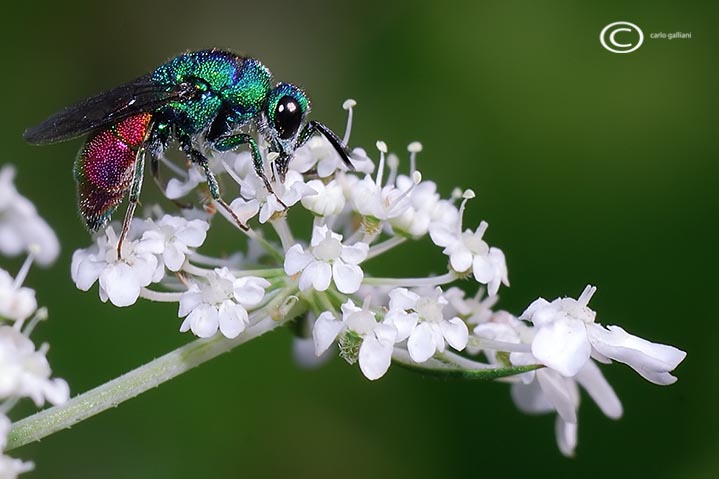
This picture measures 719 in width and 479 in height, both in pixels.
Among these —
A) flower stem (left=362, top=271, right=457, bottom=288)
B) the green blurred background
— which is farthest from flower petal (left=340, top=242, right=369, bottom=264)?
the green blurred background

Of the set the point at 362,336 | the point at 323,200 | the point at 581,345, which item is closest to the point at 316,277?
the point at 362,336

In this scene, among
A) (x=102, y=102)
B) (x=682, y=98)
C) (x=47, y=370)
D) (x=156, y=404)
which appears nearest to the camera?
(x=47, y=370)

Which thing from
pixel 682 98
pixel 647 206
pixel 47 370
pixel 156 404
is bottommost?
pixel 156 404

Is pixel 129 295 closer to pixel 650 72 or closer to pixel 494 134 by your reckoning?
pixel 494 134

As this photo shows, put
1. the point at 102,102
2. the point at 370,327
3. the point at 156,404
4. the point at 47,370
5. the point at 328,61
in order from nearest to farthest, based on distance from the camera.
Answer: the point at 47,370, the point at 370,327, the point at 102,102, the point at 156,404, the point at 328,61

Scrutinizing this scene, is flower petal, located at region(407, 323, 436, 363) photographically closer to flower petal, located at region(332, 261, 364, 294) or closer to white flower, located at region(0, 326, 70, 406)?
flower petal, located at region(332, 261, 364, 294)

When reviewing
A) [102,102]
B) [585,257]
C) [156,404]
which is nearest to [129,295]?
[102,102]

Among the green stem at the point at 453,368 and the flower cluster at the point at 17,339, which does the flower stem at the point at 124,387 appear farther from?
the green stem at the point at 453,368
